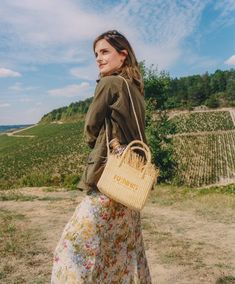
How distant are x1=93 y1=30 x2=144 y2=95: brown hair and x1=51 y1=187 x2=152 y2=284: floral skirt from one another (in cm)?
86

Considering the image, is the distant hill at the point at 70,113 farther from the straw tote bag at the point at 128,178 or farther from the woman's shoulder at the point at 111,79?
the straw tote bag at the point at 128,178

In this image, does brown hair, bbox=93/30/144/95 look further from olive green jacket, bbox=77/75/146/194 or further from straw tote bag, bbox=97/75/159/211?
straw tote bag, bbox=97/75/159/211

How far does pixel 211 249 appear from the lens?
626cm

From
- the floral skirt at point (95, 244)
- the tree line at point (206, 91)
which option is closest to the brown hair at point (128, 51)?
the floral skirt at point (95, 244)

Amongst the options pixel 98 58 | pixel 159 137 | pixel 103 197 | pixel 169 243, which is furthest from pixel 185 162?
pixel 103 197

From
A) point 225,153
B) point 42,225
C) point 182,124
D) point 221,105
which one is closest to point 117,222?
point 42,225

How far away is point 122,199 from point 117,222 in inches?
13.8

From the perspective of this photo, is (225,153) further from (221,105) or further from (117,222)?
(221,105)

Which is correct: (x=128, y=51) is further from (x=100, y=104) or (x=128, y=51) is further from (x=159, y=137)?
(x=159, y=137)

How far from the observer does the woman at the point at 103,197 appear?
269 cm

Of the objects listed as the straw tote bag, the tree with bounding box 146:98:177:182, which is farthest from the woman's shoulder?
the tree with bounding box 146:98:177:182

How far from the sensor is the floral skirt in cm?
267

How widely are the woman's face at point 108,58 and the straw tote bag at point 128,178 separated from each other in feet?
1.71

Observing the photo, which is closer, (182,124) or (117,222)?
(117,222)
